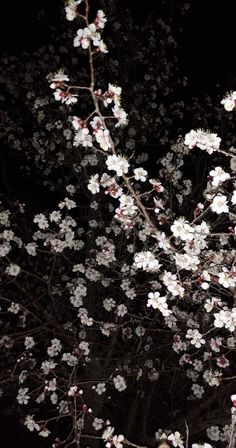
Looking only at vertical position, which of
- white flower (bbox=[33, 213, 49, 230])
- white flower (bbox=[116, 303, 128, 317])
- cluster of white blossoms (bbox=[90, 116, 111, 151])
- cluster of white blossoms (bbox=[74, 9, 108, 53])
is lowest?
cluster of white blossoms (bbox=[90, 116, 111, 151])

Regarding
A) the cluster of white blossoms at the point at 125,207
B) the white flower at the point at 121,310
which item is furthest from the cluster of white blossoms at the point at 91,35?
the white flower at the point at 121,310

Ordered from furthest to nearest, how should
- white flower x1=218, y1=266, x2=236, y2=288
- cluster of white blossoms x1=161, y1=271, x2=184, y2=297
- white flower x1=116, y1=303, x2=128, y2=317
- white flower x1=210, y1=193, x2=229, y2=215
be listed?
white flower x1=116, y1=303, x2=128, y2=317 < cluster of white blossoms x1=161, y1=271, x2=184, y2=297 < white flower x1=210, y1=193, x2=229, y2=215 < white flower x1=218, y1=266, x2=236, y2=288

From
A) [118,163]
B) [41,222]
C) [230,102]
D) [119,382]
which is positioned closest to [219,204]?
[118,163]

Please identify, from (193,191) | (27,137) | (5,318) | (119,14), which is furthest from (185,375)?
(119,14)

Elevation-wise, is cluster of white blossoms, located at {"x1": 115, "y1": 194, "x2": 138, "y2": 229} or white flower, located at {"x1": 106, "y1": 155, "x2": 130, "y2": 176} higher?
cluster of white blossoms, located at {"x1": 115, "y1": 194, "x2": 138, "y2": 229}

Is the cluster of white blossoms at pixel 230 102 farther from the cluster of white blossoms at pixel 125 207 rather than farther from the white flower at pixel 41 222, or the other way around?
the white flower at pixel 41 222

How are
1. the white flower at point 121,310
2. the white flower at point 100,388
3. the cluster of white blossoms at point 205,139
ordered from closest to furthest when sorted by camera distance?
1. the cluster of white blossoms at point 205,139
2. the white flower at point 100,388
3. the white flower at point 121,310

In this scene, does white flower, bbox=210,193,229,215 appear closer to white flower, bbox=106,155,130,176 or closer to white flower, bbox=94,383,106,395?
white flower, bbox=106,155,130,176

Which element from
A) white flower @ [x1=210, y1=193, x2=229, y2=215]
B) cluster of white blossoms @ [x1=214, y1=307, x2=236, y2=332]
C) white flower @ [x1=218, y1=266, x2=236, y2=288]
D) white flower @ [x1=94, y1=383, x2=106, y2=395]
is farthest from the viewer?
white flower @ [x1=94, y1=383, x2=106, y2=395]

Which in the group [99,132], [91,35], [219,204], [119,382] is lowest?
[119,382]

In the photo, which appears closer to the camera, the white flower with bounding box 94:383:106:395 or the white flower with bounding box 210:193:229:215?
the white flower with bounding box 210:193:229:215

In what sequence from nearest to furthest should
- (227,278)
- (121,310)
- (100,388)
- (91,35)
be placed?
1. (91,35)
2. (227,278)
3. (100,388)
4. (121,310)

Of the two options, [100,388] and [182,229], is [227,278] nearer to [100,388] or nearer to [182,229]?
[182,229]

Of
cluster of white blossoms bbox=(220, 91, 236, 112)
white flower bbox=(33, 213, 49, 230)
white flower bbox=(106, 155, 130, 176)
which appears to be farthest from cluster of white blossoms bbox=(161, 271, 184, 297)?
white flower bbox=(33, 213, 49, 230)
